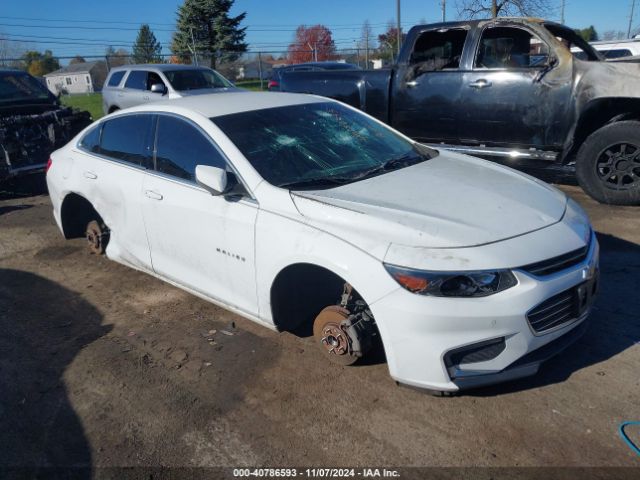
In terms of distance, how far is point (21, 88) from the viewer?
959 cm

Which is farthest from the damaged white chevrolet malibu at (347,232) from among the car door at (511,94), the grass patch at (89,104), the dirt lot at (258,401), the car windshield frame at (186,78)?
the grass patch at (89,104)

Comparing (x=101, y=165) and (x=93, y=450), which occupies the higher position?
(x=101, y=165)

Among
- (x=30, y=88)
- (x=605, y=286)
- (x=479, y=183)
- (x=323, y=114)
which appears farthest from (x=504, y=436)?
(x=30, y=88)

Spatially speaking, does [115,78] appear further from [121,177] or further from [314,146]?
[314,146]

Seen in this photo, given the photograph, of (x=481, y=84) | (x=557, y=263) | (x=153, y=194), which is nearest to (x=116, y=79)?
(x=481, y=84)

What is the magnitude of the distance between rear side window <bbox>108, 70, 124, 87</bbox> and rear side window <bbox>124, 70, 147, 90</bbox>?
41cm

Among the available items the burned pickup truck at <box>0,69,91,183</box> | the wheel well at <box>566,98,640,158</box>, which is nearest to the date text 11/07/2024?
the wheel well at <box>566,98,640,158</box>

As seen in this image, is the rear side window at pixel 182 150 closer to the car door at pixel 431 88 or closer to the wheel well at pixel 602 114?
the car door at pixel 431 88

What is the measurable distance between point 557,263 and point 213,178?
201 cm

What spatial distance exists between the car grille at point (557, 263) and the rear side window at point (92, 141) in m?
3.74

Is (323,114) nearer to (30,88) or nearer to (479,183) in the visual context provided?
(479,183)

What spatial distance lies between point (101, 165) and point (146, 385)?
211 centimetres

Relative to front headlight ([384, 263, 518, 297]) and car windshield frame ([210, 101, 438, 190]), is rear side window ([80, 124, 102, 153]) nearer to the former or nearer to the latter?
car windshield frame ([210, 101, 438, 190])

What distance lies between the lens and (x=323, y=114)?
4172 mm
